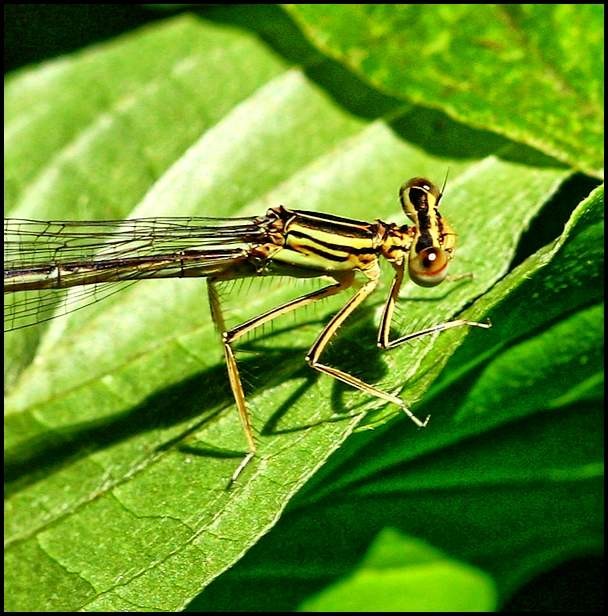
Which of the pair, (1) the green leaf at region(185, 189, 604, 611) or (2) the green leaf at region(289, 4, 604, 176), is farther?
(2) the green leaf at region(289, 4, 604, 176)

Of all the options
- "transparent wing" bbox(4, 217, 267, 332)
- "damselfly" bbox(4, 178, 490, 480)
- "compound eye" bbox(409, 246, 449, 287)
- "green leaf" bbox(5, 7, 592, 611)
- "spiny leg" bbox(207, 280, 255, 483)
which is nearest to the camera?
"green leaf" bbox(5, 7, 592, 611)

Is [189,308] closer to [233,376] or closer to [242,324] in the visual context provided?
[242,324]

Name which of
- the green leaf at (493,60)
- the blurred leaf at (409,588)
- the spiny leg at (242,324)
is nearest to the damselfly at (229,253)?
the spiny leg at (242,324)

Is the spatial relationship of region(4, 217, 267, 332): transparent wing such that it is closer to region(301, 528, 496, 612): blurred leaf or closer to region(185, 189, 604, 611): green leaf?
region(185, 189, 604, 611): green leaf

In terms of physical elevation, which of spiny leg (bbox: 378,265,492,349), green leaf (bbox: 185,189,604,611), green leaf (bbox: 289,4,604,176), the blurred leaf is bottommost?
the blurred leaf

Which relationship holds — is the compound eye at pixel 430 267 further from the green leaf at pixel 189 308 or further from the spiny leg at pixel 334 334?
the spiny leg at pixel 334 334

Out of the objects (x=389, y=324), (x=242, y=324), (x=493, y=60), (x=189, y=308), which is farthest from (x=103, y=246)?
(x=493, y=60)

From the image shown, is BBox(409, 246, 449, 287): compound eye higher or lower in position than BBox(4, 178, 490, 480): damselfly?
lower

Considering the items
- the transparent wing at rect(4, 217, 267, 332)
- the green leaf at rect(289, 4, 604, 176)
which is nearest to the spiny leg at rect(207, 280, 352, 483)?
the transparent wing at rect(4, 217, 267, 332)
